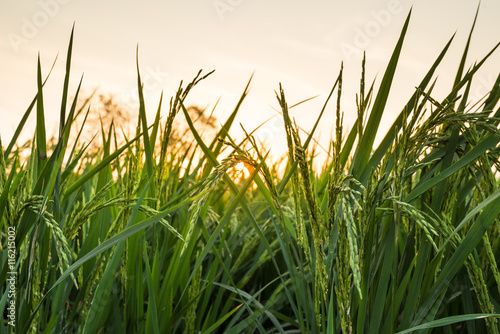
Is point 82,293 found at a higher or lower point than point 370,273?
lower

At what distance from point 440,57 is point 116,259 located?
923 millimetres

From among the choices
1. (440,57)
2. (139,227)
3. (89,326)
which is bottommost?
(89,326)

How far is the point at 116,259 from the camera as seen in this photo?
44.3 inches

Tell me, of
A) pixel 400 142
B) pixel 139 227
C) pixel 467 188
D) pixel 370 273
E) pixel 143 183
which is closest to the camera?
pixel 400 142

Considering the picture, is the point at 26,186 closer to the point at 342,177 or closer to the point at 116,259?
the point at 116,259

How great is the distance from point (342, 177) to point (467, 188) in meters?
0.47

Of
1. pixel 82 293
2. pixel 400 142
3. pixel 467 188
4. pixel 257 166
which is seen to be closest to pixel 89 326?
pixel 82 293

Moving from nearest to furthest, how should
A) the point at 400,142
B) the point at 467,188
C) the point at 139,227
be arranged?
the point at 400,142, the point at 139,227, the point at 467,188

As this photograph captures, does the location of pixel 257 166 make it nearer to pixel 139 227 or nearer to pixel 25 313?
pixel 139 227

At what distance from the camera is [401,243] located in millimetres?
1378

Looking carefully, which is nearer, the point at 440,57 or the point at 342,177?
the point at 342,177

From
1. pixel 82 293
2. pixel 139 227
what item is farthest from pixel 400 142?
pixel 82 293

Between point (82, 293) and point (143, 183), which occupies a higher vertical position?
point (143, 183)

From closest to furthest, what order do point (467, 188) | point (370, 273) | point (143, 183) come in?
point (370, 273), point (467, 188), point (143, 183)
